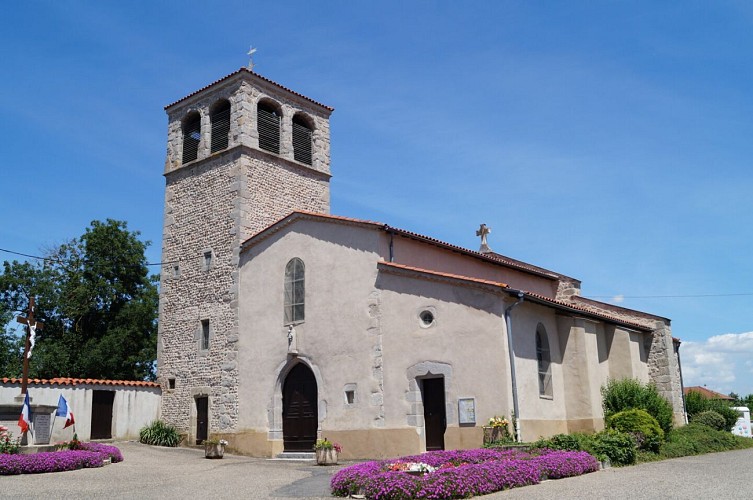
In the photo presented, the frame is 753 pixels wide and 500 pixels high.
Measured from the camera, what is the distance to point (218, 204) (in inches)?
992

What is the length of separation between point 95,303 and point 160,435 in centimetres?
1323

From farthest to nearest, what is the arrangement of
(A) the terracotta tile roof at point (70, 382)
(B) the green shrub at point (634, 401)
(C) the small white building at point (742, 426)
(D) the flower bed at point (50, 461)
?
(C) the small white building at point (742, 426) → (A) the terracotta tile roof at point (70, 382) → (B) the green shrub at point (634, 401) → (D) the flower bed at point (50, 461)

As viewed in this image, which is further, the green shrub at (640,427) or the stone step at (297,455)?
the stone step at (297,455)

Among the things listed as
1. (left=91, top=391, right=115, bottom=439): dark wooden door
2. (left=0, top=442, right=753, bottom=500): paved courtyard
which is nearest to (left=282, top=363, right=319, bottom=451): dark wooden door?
(left=0, top=442, right=753, bottom=500): paved courtyard

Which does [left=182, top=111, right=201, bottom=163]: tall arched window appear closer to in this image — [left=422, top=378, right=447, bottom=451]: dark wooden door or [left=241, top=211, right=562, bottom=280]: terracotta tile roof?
[left=241, top=211, right=562, bottom=280]: terracotta tile roof

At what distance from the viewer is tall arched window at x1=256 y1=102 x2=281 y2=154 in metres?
25.9

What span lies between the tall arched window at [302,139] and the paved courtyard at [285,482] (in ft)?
42.0

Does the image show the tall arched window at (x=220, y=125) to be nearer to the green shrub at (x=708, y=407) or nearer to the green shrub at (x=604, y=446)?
the green shrub at (x=604, y=446)

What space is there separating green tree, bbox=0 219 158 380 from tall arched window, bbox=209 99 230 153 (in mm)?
11875

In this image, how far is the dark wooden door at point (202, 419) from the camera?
23781mm

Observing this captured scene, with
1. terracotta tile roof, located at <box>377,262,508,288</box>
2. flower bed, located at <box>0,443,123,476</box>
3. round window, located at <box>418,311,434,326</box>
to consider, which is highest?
terracotta tile roof, located at <box>377,262,508,288</box>

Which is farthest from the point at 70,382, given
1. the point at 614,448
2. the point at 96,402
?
the point at 614,448

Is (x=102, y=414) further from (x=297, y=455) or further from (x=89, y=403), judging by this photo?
(x=297, y=455)

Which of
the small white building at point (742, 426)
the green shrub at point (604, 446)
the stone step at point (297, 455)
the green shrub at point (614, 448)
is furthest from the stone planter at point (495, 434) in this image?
the small white building at point (742, 426)
